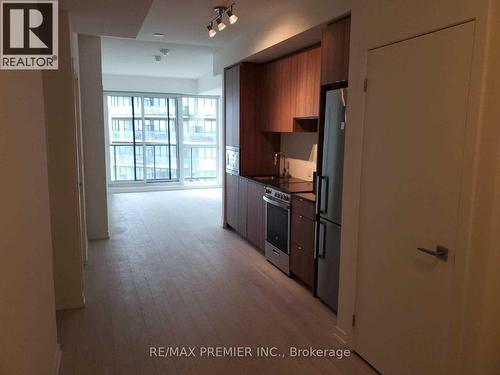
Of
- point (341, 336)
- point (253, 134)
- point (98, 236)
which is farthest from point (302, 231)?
point (98, 236)

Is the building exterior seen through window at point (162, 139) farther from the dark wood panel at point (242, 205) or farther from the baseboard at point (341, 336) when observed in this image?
the baseboard at point (341, 336)

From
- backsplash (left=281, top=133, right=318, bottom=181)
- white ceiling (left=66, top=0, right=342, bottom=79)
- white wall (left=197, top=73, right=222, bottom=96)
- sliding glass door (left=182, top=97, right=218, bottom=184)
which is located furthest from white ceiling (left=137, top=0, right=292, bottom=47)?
sliding glass door (left=182, top=97, right=218, bottom=184)

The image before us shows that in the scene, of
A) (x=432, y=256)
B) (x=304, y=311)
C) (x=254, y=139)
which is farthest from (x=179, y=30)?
(x=432, y=256)

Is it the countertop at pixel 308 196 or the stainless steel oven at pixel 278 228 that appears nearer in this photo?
the countertop at pixel 308 196

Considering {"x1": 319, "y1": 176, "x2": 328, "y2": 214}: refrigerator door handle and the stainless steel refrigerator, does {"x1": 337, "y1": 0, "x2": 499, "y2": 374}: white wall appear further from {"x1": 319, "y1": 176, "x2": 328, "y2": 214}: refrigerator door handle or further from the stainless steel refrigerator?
A: {"x1": 319, "y1": 176, "x2": 328, "y2": 214}: refrigerator door handle

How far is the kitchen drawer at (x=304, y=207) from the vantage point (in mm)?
3613

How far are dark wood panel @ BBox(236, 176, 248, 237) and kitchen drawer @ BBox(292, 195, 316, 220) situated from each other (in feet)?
4.63

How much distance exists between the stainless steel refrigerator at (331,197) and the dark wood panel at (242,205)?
76.1 inches

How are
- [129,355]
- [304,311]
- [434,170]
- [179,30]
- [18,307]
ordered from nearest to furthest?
1. [18,307]
2. [434,170]
3. [129,355]
4. [304,311]
5. [179,30]

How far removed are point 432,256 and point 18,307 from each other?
1.98 meters

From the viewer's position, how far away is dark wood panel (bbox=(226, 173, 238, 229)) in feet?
18.6

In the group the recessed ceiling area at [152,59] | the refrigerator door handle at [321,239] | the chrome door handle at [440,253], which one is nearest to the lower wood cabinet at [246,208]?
the refrigerator door handle at [321,239]

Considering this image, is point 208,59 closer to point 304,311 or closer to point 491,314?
point 304,311

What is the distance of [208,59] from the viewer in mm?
6957
